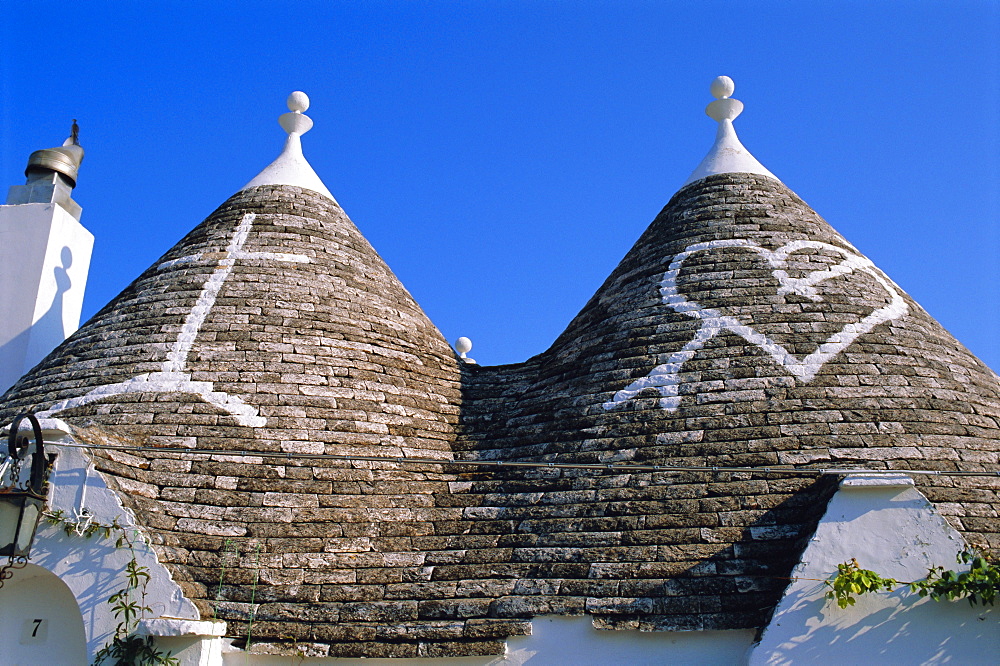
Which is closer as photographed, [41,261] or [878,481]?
[878,481]

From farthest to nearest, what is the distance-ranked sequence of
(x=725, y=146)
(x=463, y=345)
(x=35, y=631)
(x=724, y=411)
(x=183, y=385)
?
1. (x=463, y=345)
2. (x=725, y=146)
3. (x=183, y=385)
4. (x=724, y=411)
5. (x=35, y=631)

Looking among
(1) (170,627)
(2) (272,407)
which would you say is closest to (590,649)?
(1) (170,627)

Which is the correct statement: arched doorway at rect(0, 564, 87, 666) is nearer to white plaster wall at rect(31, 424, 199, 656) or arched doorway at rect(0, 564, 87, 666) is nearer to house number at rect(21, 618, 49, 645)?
house number at rect(21, 618, 49, 645)

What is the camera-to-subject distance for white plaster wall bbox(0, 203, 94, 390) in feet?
35.3

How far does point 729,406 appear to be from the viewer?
6.89m

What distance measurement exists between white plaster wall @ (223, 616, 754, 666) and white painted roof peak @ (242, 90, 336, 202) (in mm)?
5913

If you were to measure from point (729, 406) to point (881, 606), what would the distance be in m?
2.02

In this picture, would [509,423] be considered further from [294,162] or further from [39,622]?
[294,162]

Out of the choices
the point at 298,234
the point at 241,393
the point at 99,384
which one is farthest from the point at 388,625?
the point at 298,234

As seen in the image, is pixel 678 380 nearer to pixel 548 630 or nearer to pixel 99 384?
pixel 548 630

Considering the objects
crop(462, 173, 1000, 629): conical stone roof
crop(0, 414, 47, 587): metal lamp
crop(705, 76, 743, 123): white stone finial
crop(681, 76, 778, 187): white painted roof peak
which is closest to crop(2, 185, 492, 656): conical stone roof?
crop(462, 173, 1000, 629): conical stone roof

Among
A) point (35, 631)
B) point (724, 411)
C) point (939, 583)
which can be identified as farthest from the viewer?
point (724, 411)

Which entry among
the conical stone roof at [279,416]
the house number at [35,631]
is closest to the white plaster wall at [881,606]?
the conical stone roof at [279,416]

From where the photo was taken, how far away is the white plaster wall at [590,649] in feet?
18.1
